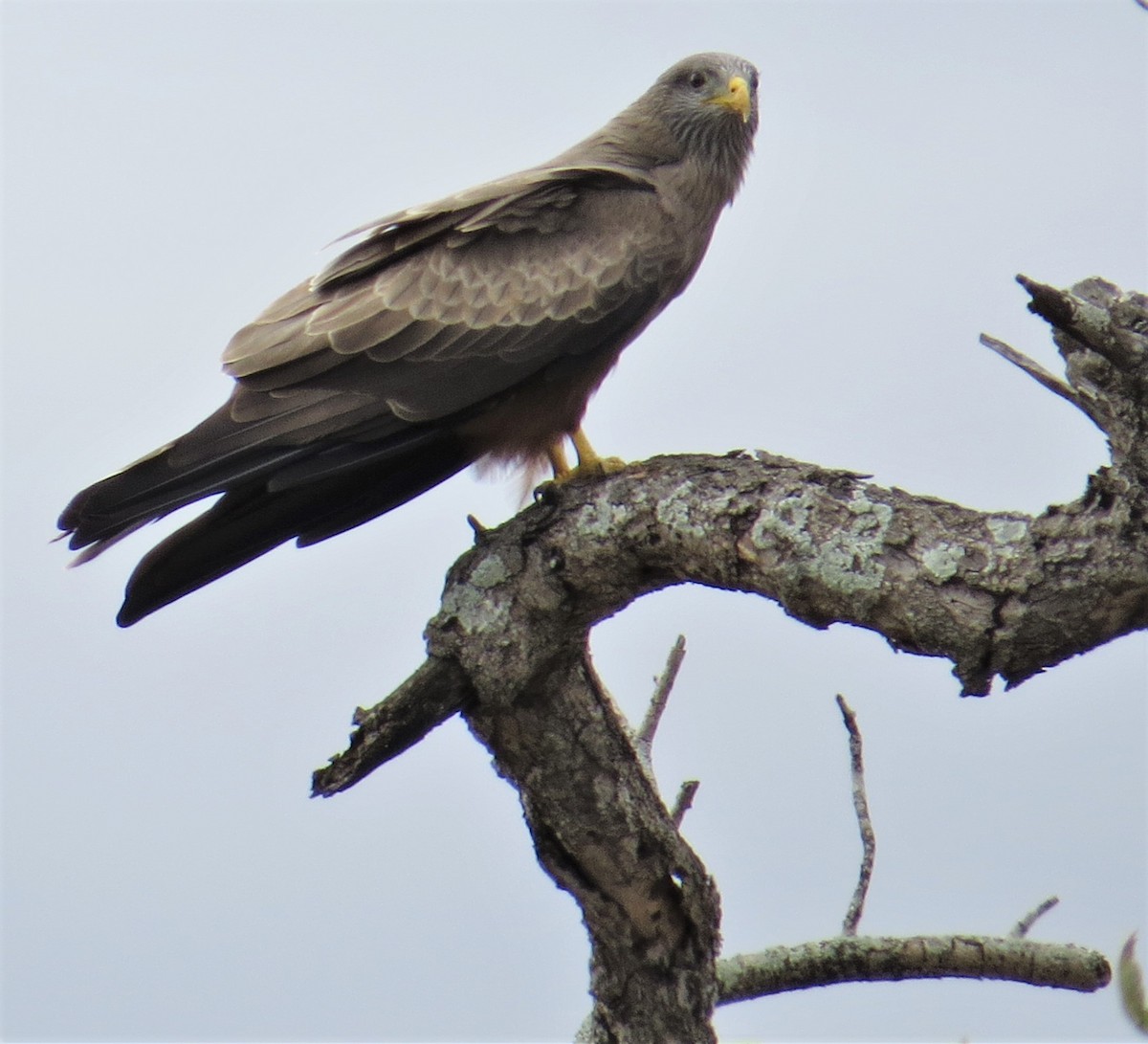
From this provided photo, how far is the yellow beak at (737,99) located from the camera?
17.5ft

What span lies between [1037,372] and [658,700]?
1.88 m

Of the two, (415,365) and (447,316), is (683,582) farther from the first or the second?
(447,316)

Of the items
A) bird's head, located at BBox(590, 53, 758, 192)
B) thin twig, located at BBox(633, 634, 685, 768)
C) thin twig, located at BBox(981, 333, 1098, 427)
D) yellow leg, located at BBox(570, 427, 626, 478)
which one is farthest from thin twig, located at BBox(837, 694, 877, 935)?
bird's head, located at BBox(590, 53, 758, 192)

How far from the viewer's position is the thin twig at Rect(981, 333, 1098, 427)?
113 inches

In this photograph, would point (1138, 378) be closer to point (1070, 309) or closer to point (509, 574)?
point (1070, 309)

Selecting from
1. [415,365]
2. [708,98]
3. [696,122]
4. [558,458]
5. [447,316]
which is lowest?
[558,458]

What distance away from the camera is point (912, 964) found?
4293 mm

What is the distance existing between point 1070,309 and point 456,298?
230 centimetres

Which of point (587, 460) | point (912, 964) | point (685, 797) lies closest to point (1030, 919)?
point (912, 964)

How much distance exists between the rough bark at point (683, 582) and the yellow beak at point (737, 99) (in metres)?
2.10

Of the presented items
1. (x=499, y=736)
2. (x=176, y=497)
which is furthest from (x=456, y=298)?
(x=499, y=736)

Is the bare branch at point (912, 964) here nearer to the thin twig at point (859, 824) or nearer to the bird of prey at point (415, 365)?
the thin twig at point (859, 824)

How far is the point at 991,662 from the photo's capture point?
9.70ft

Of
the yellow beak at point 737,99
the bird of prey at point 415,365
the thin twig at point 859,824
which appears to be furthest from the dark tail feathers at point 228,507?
the yellow beak at point 737,99
